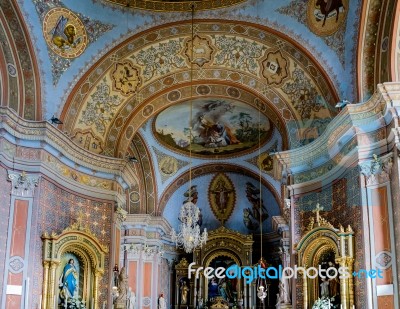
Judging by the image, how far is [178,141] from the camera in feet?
69.3

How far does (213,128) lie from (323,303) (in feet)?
31.7

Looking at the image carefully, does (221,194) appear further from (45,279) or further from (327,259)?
(45,279)

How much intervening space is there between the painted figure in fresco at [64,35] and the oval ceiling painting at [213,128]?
18.2 ft

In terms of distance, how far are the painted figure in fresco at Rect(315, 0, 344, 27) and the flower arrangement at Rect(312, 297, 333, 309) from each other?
5737 millimetres

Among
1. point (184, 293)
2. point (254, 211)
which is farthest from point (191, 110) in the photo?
point (184, 293)

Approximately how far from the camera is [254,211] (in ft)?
77.2

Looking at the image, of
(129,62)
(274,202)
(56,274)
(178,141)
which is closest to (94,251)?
(56,274)

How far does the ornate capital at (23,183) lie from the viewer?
474 inches

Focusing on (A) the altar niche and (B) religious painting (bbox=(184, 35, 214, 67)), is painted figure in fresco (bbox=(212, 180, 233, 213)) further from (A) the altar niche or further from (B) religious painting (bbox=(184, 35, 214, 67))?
(A) the altar niche

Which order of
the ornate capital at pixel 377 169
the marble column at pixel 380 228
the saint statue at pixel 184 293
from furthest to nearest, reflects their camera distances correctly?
the saint statue at pixel 184 293 → the ornate capital at pixel 377 169 → the marble column at pixel 380 228

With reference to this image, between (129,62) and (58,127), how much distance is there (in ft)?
8.04

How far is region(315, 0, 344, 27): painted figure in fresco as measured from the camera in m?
12.7

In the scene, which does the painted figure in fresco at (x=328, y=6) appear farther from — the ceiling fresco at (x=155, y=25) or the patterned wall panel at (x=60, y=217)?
the patterned wall panel at (x=60, y=217)

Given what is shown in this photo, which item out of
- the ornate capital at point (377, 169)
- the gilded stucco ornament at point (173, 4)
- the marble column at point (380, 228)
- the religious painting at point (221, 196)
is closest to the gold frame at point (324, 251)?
the marble column at point (380, 228)
